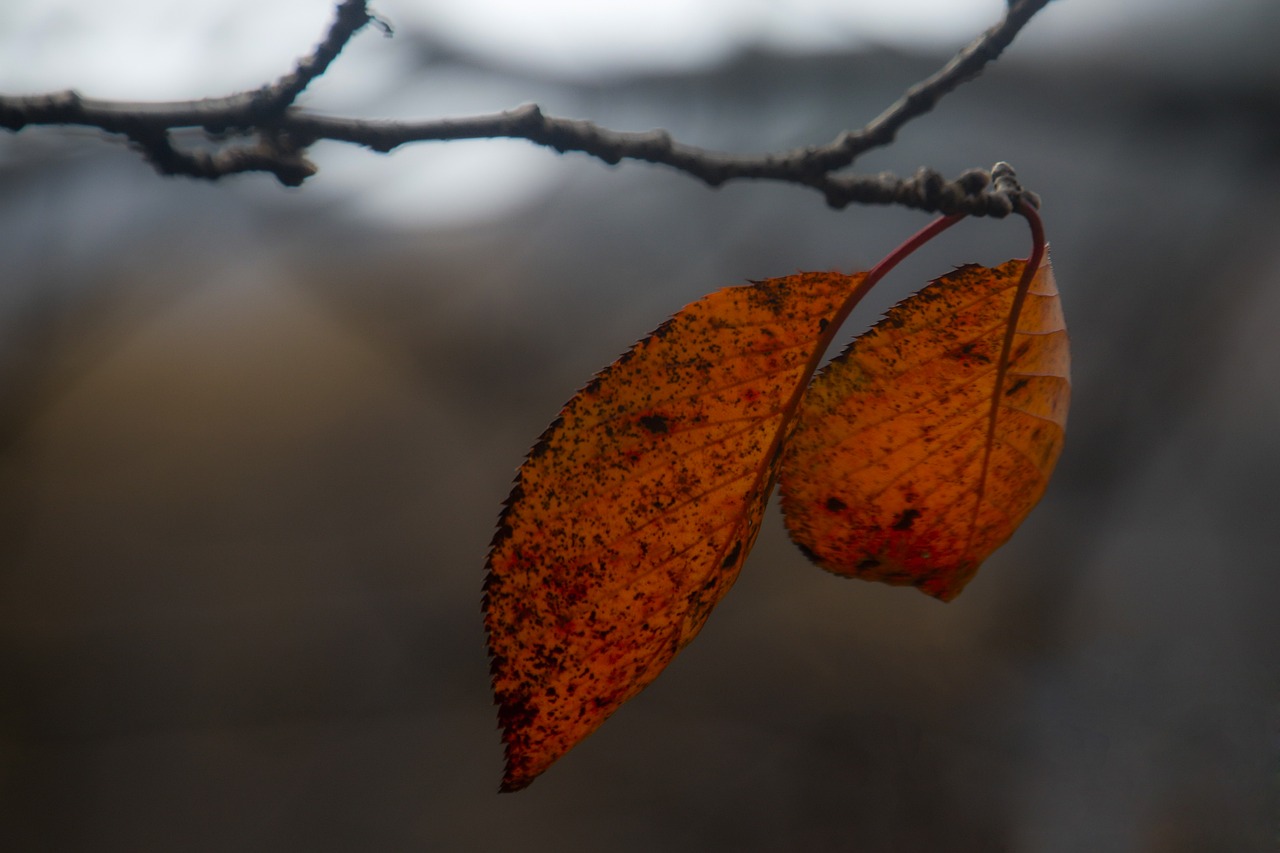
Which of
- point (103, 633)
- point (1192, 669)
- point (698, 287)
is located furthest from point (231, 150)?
point (1192, 669)

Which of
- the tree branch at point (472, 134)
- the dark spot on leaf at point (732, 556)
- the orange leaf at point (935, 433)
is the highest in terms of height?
the tree branch at point (472, 134)

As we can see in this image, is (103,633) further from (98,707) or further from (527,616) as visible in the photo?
(527,616)

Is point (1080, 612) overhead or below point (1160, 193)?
below

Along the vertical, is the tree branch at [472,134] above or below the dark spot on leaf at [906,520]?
above
